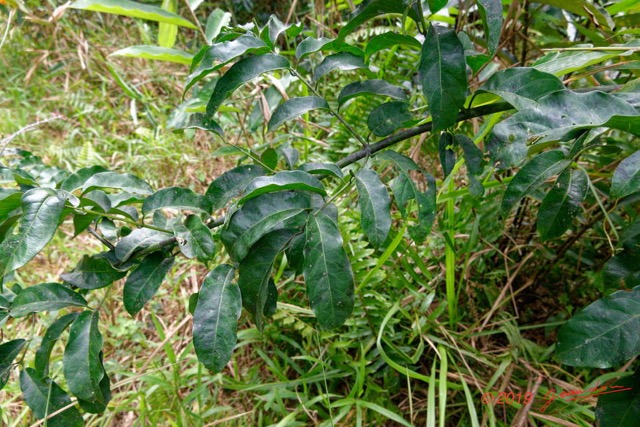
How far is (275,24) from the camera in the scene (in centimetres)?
69

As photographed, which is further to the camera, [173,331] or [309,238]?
[173,331]

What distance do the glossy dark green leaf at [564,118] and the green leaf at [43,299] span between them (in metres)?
0.67

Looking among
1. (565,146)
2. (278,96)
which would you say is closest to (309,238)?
(565,146)

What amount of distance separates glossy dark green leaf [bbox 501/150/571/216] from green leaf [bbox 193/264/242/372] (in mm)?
401

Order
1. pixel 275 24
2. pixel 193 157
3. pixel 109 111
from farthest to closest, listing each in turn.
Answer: pixel 109 111 → pixel 193 157 → pixel 275 24

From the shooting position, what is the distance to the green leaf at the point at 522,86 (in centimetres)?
57

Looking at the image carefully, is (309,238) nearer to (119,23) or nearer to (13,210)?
(13,210)

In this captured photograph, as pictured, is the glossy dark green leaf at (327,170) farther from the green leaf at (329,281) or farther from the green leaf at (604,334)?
the green leaf at (604,334)

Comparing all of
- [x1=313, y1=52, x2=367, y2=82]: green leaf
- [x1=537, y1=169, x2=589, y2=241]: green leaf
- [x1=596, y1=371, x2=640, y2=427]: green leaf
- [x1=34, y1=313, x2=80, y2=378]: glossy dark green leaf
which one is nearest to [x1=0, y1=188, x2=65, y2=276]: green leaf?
[x1=34, y1=313, x2=80, y2=378]: glossy dark green leaf

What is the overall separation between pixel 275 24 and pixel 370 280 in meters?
0.69

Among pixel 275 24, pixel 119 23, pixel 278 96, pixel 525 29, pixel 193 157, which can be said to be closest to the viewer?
pixel 275 24

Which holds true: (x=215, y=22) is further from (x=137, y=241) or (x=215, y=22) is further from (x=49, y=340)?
(x=49, y=340)

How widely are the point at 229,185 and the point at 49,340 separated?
0.37 metres

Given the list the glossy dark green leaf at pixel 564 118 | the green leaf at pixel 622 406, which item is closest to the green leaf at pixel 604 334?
the green leaf at pixel 622 406
